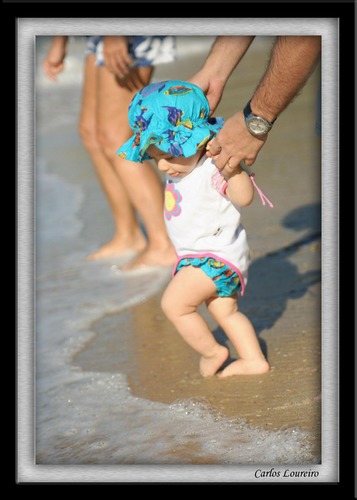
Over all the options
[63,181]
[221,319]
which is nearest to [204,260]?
[221,319]

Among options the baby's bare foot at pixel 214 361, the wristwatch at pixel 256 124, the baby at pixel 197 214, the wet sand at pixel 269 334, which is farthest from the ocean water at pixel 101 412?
the wristwatch at pixel 256 124

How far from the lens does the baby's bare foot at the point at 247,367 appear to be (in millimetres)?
3621

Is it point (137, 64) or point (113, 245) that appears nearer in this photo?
point (137, 64)

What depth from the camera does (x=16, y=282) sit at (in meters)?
3.26

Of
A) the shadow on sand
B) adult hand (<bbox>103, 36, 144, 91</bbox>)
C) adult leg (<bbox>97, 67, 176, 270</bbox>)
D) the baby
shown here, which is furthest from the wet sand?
adult hand (<bbox>103, 36, 144, 91</bbox>)

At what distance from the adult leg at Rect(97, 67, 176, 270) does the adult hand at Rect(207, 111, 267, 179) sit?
1.79 metres

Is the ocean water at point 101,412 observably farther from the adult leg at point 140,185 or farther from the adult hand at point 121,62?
the adult hand at point 121,62

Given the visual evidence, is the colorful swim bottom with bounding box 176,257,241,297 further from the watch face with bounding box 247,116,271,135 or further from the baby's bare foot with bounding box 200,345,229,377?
the watch face with bounding box 247,116,271,135

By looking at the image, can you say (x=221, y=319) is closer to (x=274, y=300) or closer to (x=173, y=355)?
(x=173, y=355)

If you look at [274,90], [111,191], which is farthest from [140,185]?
[274,90]

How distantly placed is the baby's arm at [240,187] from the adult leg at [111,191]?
6.71 ft

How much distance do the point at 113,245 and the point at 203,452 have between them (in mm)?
2288

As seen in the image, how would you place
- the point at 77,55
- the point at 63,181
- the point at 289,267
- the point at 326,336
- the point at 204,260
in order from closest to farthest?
the point at 326,336 < the point at 204,260 < the point at 289,267 < the point at 63,181 < the point at 77,55

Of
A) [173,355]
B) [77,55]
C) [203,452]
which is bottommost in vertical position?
[203,452]
